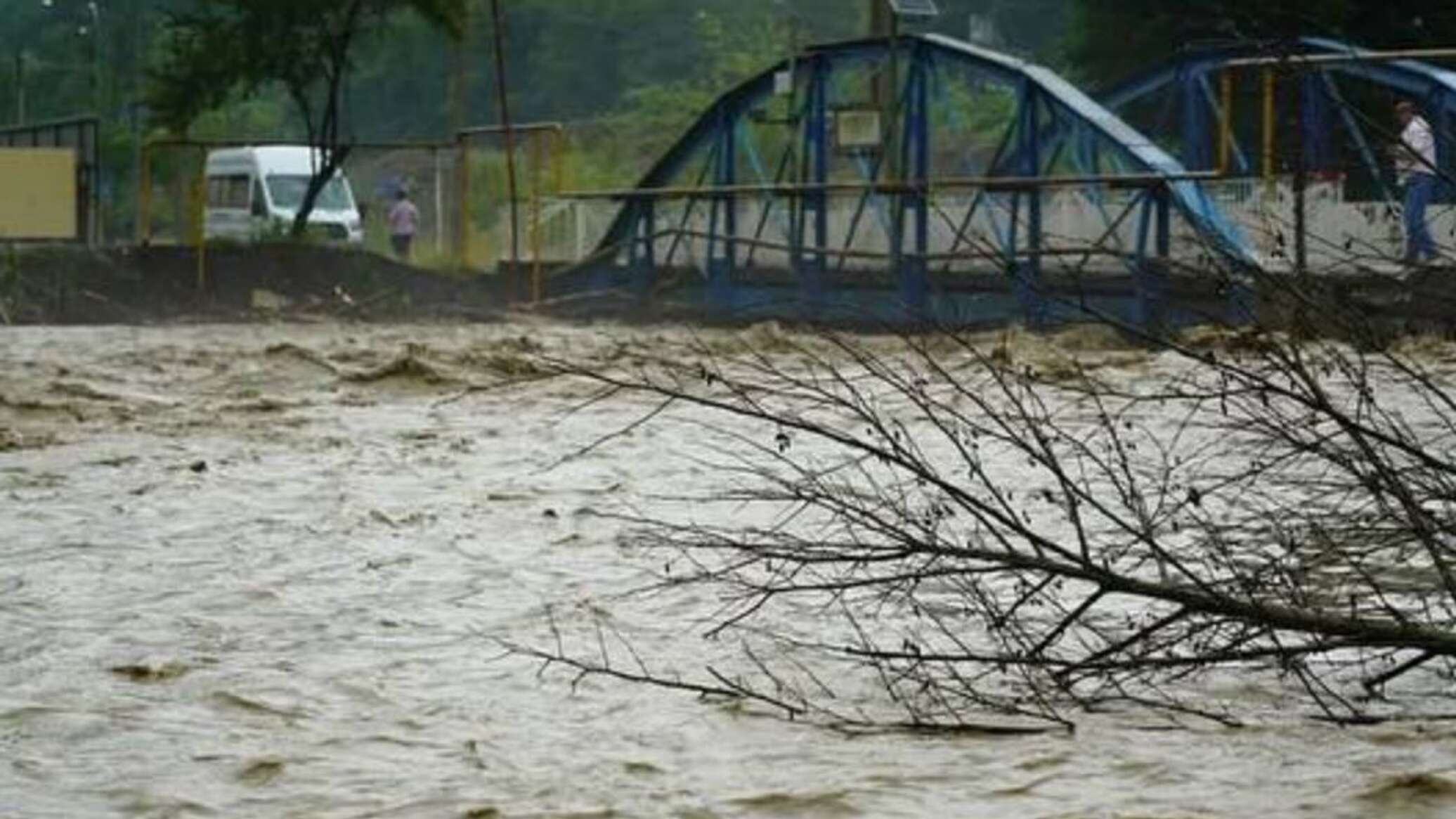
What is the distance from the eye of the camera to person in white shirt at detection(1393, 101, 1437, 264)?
8.05 meters

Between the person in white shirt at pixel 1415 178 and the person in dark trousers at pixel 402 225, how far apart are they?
111ft

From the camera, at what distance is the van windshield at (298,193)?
48.8 metres

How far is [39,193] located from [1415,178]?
27536mm

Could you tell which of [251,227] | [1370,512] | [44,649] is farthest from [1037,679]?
[251,227]

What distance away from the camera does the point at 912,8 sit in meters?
29.5

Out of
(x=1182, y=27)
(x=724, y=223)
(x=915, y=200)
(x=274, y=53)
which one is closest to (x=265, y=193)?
(x=274, y=53)

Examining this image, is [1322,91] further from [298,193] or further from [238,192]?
[238,192]

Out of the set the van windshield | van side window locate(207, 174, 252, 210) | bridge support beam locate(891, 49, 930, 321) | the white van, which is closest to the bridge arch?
bridge support beam locate(891, 49, 930, 321)

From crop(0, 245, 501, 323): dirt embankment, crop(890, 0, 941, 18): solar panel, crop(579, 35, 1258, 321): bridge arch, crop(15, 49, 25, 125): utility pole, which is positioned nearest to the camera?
crop(579, 35, 1258, 321): bridge arch

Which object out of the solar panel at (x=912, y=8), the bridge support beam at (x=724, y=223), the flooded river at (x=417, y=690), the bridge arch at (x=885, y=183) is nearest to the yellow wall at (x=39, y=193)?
the bridge arch at (x=885, y=183)

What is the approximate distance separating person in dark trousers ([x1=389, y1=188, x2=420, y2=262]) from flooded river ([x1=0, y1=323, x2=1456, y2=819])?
31.3 meters

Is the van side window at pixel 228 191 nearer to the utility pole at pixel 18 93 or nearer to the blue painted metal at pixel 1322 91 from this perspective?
the utility pole at pixel 18 93

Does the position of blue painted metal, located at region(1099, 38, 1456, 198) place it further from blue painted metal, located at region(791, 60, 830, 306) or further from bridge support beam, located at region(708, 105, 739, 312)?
bridge support beam, located at region(708, 105, 739, 312)

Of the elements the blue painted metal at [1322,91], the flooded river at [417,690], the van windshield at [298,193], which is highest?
the blue painted metal at [1322,91]
